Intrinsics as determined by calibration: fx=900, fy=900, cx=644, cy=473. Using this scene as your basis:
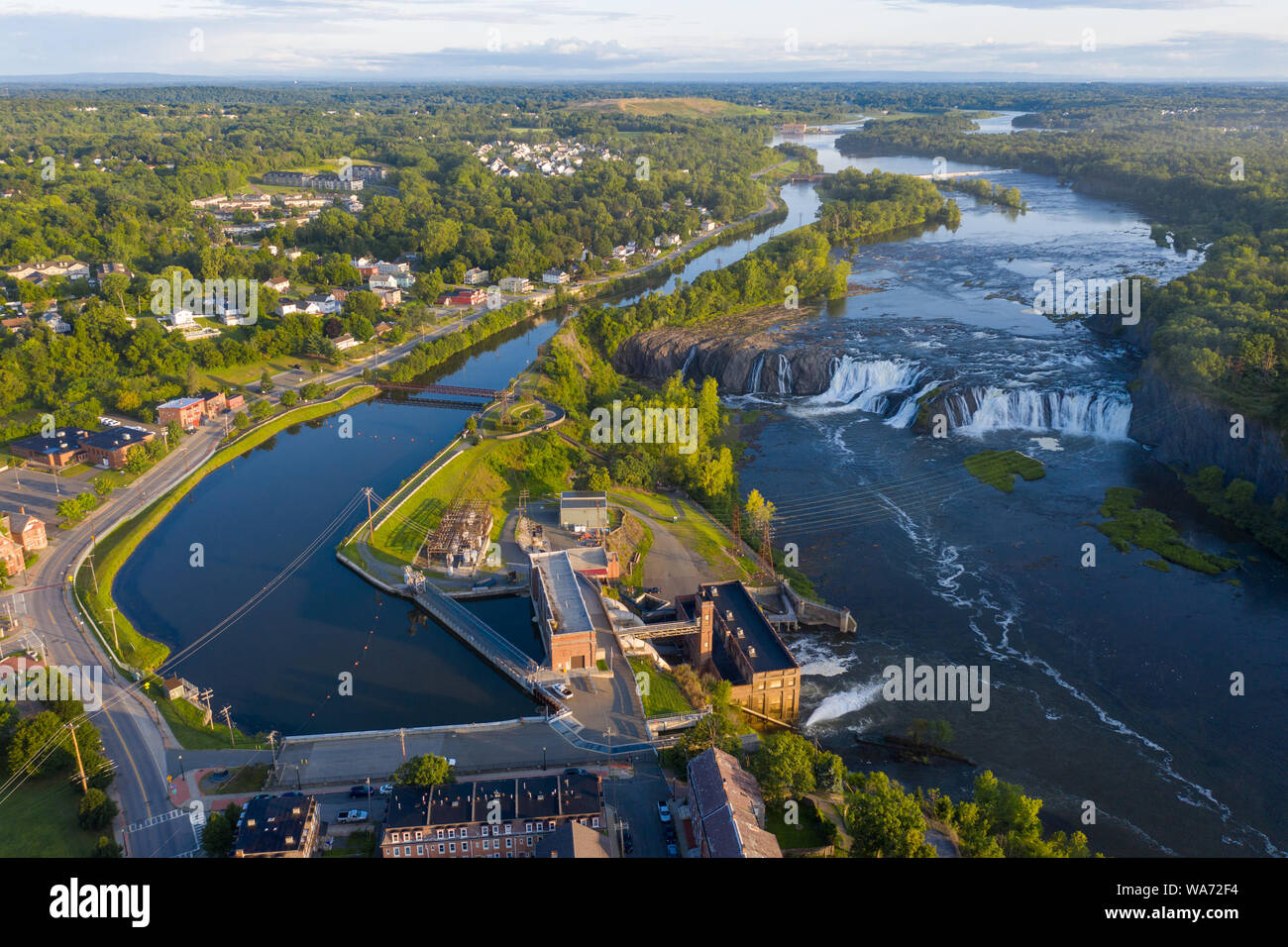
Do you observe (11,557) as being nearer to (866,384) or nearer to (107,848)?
(107,848)

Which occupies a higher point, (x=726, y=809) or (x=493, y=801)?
(x=726, y=809)

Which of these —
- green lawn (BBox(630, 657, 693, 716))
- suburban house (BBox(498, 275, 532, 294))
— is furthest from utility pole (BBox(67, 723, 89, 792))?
suburban house (BBox(498, 275, 532, 294))

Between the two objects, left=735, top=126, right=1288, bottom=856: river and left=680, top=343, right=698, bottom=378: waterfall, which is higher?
left=680, top=343, right=698, bottom=378: waterfall

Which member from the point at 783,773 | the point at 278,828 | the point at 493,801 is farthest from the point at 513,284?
the point at 278,828

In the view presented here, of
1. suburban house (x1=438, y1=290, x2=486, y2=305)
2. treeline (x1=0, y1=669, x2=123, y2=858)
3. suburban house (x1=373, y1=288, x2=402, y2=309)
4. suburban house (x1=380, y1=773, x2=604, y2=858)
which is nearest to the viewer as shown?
suburban house (x1=380, y1=773, x2=604, y2=858)

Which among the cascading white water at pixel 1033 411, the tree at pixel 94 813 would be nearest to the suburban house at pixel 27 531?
the tree at pixel 94 813

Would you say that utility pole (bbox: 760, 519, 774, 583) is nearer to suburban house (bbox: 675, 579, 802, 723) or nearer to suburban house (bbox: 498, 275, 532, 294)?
suburban house (bbox: 675, 579, 802, 723)

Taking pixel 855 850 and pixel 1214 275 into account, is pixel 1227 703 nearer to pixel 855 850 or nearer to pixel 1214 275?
pixel 855 850
